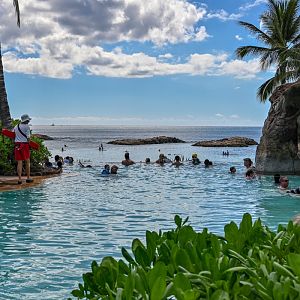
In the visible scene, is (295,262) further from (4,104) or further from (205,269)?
(4,104)

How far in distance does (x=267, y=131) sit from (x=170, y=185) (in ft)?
30.3

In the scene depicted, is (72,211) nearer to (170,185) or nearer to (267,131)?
(170,185)

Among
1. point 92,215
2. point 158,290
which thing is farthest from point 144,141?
point 158,290

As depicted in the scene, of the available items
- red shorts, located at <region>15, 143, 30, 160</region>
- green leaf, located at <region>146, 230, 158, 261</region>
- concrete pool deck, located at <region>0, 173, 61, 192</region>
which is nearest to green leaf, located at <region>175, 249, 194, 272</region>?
green leaf, located at <region>146, 230, 158, 261</region>

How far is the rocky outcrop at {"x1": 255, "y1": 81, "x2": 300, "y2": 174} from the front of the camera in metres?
23.8

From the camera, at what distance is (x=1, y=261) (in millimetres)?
7121

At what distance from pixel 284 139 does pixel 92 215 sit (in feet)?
50.9

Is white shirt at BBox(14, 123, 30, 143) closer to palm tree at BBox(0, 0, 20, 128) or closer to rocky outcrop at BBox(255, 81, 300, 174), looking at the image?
palm tree at BBox(0, 0, 20, 128)

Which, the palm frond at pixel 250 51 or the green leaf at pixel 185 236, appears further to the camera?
the palm frond at pixel 250 51

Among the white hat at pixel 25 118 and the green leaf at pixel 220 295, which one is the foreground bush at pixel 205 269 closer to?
the green leaf at pixel 220 295

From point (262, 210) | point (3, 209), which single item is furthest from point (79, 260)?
point (262, 210)

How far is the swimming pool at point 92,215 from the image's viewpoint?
6613mm

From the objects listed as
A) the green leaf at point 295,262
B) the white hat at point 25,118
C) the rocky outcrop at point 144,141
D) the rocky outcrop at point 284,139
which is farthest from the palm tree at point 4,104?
the rocky outcrop at point 144,141

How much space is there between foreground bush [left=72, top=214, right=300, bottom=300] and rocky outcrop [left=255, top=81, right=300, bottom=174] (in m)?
21.5
